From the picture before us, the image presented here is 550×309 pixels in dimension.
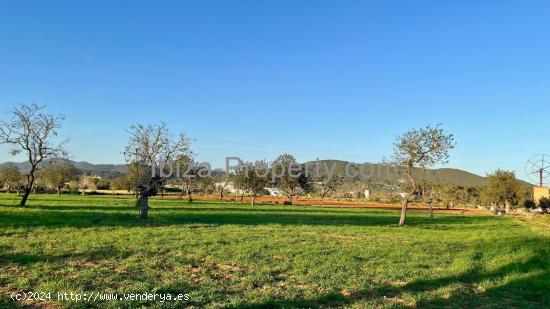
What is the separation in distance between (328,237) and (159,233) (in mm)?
8704

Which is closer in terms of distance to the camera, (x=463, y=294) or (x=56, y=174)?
(x=463, y=294)

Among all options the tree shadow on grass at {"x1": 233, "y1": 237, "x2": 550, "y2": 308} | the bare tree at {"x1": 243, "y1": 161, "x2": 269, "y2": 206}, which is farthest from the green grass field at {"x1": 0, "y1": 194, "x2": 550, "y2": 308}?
the bare tree at {"x1": 243, "y1": 161, "x2": 269, "y2": 206}

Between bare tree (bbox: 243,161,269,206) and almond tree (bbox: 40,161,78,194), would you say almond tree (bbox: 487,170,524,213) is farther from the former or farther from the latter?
almond tree (bbox: 40,161,78,194)

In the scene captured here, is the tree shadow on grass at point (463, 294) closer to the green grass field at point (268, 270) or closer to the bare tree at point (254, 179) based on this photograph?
the green grass field at point (268, 270)

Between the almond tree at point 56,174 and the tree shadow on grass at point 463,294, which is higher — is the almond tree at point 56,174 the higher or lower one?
the higher one

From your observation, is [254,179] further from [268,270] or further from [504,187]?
[268,270]

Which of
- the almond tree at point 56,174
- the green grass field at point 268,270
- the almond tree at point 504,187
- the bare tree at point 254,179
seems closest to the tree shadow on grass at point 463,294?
the green grass field at point 268,270

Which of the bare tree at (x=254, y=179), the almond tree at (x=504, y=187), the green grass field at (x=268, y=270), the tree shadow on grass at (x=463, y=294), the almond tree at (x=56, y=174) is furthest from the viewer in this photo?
the almond tree at (x=56, y=174)

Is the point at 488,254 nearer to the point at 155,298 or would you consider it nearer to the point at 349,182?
the point at 155,298

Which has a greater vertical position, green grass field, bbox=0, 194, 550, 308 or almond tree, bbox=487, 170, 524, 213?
almond tree, bbox=487, 170, 524, 213

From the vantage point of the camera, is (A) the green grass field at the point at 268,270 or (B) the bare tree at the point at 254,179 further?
(B) the bare tree at the point at 254,179

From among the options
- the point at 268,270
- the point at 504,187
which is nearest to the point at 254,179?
the point at 504,187

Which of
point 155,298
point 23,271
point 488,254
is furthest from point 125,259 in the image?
point 488,254

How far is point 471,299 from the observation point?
981 centimetres
